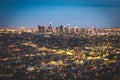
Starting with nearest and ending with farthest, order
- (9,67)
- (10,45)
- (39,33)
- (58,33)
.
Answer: (9,67)
(10,45)
(39,33)
(58,33)

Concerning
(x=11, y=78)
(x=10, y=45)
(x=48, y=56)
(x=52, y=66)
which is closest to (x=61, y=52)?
(x=48, y=56)

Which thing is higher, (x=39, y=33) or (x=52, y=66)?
(x=39, y=33)

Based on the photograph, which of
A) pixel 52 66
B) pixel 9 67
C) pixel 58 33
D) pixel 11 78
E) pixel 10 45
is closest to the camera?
pixel 11 78

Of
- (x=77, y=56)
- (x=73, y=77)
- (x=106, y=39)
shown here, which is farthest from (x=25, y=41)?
(x=106, y=39)

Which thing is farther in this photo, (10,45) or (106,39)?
(106,39)

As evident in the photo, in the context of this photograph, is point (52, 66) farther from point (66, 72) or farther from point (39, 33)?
point (39, 33)

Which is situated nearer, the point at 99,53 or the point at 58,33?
the point at 99,53

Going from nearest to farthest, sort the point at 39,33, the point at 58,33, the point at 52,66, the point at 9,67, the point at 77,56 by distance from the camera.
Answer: the point at 9,67 → the point at 52,66 → the point at 77,56 → the point at 39,33 → the point at 58,33

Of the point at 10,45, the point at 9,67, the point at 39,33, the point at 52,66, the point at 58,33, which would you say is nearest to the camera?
the point at 9,67

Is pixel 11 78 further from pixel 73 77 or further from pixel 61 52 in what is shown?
pixel 61 52
